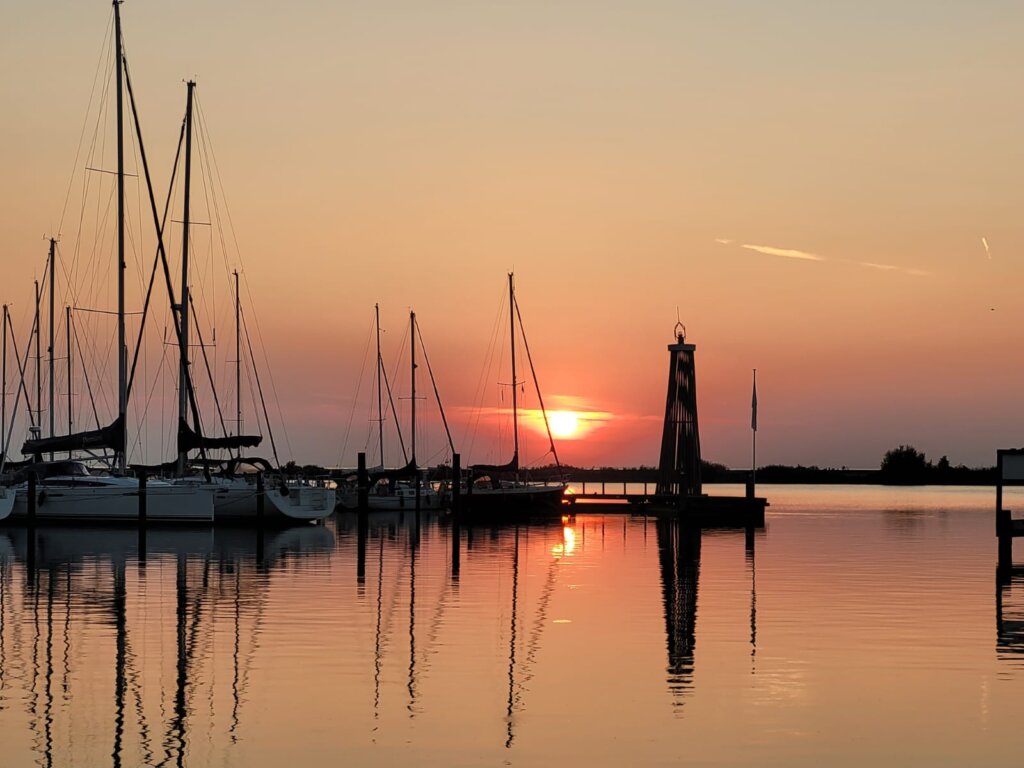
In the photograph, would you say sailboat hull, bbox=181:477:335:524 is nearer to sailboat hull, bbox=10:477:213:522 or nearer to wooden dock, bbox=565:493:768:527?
sailboat hull, bbox=10:477:213:522

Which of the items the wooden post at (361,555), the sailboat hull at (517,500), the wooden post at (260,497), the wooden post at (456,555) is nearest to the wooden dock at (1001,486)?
the wooden post at (456,555)

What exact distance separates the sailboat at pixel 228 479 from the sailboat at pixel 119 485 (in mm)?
1435

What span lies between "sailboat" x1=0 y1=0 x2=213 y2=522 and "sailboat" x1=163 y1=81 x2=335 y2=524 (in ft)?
4.71

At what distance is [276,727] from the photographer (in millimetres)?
16844

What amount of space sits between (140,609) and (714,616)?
36.5 feet

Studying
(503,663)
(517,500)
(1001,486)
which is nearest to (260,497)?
(517,500)

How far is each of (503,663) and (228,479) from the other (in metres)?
45.1

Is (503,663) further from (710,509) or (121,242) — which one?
(710,509)

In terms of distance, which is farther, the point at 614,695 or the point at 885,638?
the point at 885,638

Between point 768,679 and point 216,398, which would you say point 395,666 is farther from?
point 216,398

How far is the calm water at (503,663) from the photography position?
1598cm

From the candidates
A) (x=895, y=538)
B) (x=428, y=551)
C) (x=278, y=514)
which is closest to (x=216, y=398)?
(x=278, y=514)

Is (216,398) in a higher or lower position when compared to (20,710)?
higher

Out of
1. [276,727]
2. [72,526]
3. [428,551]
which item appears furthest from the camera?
Result: [72,526]
